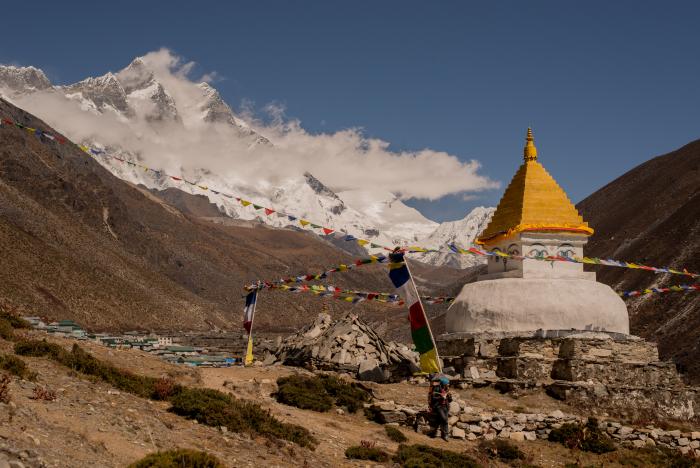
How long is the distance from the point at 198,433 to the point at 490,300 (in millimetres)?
12689

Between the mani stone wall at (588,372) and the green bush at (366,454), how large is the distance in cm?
723

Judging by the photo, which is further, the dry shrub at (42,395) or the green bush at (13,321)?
the green bush at (13,321)

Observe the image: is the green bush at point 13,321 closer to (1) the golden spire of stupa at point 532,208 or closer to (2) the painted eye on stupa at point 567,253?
(1) the golden spire of stupa at point 532,208

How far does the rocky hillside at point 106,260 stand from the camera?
6812cm

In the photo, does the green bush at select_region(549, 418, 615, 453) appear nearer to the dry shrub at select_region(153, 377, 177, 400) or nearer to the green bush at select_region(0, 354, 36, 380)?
the dry shrub at select_region(153, 377, 177, 400)

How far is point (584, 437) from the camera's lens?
16.7 meters

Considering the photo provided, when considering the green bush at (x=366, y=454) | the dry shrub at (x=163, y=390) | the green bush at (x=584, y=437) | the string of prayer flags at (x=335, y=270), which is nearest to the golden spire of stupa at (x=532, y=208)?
the string of prayer flags at (x=335, y=270)

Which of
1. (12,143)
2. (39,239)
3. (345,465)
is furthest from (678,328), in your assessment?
(12,143)

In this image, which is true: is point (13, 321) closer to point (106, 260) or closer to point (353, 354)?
point (353, 354)

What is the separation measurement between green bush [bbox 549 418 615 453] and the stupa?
4.65 meters

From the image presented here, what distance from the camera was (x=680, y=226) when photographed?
72.5 m

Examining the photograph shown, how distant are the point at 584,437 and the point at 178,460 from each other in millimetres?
10611

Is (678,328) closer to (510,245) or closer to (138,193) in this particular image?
(510,245)

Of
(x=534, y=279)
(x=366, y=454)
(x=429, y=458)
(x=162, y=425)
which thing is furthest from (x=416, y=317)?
(x=534, y=279)
